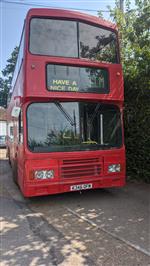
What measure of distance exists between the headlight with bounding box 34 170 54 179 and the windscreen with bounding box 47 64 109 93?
1.79m

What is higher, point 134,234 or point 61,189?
point 61,189

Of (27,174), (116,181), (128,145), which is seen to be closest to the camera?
(27,174)

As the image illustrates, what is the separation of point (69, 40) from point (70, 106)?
5.06 ft

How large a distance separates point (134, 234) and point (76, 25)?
4681 millimetres

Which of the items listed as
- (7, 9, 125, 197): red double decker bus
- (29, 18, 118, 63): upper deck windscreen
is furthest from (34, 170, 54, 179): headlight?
(29, 18, 118, 63): upper deck windscreen


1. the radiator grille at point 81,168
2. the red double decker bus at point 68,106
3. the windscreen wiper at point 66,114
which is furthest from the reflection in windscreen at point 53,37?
the radiator grille at point 81,168

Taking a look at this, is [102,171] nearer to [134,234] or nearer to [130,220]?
[130,220]

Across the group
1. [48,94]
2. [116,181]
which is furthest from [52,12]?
[116,181]

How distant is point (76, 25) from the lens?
5887 millimetres

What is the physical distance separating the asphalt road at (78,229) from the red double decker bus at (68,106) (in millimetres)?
529

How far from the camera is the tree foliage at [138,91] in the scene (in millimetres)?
7168

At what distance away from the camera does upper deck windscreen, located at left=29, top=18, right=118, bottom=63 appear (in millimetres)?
5539

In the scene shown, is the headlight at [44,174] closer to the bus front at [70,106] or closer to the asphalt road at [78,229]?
the bus front at [70,106]

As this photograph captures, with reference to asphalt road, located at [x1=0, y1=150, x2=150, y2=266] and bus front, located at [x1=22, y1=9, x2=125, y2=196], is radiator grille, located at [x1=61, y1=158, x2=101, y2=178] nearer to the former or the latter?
bus front, located at [x1=22, y1=9, x2=125, y2=196]
